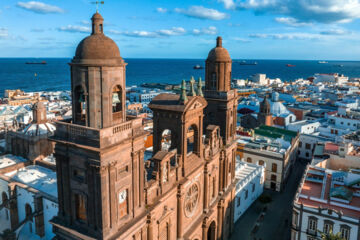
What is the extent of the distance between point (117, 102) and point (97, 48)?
11.4 feet

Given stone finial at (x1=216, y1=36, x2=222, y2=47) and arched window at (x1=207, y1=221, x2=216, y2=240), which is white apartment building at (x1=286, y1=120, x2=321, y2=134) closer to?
→ arched window at (x1=207, y1=221, x2=216, y2=240)

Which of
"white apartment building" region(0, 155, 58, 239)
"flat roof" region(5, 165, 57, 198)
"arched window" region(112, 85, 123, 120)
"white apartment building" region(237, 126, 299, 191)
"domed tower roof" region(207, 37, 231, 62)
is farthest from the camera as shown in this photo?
"white apartment building" region(237, 126, 299, 191)

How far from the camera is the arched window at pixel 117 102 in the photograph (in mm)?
18344

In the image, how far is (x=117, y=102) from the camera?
18672 millimetres

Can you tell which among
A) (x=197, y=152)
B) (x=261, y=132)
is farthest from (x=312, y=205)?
(x=261, y=132)

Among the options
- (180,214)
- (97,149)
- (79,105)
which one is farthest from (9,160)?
(97,149)

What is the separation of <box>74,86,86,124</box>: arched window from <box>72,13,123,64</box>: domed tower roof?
1831 millimetres

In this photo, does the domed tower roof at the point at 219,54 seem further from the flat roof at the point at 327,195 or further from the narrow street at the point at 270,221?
the narrow street at the point at 270,221

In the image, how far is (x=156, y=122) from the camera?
25.9 meters

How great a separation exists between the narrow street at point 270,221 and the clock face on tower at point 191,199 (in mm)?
12117

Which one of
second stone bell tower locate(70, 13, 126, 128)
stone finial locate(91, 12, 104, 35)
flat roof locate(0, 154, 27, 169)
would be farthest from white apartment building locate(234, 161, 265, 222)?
flat roof locate(0, 154, 27, 169)

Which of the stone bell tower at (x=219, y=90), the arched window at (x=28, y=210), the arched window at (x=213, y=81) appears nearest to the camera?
the stone bell tower at (x=219, y=90)

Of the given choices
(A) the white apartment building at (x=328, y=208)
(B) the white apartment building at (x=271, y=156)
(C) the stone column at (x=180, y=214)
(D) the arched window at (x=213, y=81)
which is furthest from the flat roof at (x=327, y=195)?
(D) the arched window at (x=213, y=81)

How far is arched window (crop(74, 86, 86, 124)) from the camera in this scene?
17.8 meters
